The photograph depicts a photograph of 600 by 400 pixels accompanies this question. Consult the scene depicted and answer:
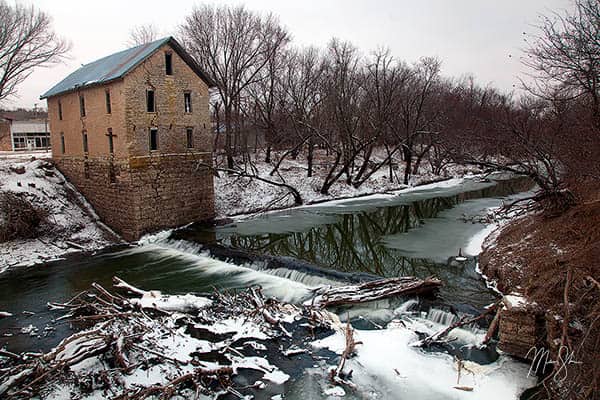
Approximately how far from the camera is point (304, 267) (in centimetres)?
1433

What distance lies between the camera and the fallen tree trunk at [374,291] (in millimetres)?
11453

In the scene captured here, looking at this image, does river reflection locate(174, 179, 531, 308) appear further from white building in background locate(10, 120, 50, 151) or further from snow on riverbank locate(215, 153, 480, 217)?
white building in background locate(10, 120, 50, 151)

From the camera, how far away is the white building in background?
4588cm

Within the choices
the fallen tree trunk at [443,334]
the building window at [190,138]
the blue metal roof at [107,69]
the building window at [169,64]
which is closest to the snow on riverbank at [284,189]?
the building window at [190,138]

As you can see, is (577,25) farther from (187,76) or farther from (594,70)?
(187,76)

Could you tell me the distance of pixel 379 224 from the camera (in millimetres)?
22062

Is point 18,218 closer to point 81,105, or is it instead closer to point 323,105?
point 81,105

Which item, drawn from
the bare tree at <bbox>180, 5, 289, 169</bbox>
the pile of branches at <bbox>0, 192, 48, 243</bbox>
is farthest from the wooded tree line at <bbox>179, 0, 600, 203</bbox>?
the pile of branches at <bbox>0, 192, 48, 243</bbox>

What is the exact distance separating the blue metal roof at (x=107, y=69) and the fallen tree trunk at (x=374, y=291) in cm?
1317

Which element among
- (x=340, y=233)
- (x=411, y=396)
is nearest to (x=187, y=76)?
(x=340, y=233)

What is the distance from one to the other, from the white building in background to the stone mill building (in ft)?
94.4

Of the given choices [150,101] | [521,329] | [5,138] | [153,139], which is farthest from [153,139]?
[5,138]

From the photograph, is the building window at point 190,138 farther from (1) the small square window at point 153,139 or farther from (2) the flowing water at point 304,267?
(2) the flowing water at point 304,267

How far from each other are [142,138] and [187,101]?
3204 millimetres
